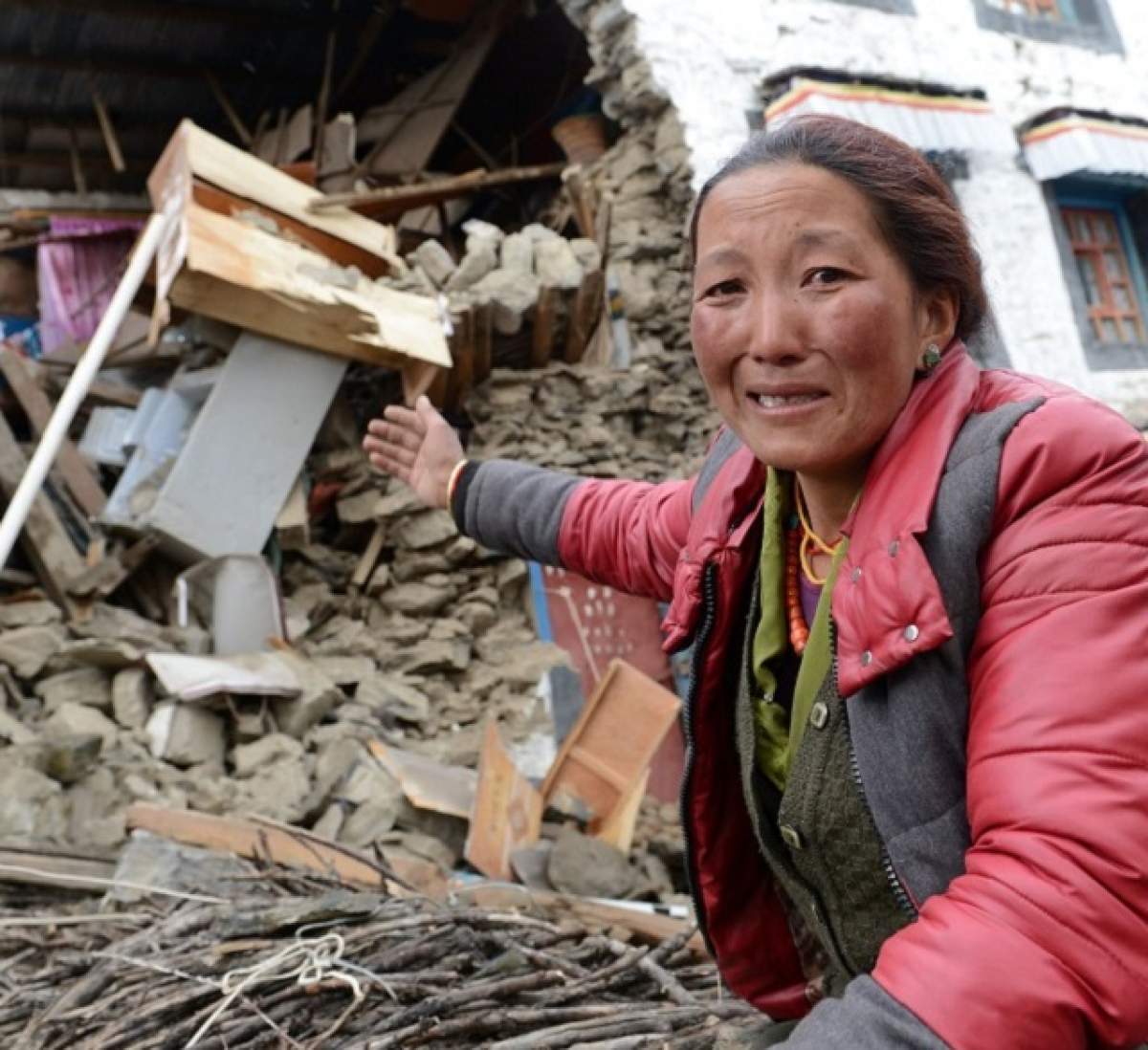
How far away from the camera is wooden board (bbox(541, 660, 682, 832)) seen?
5.36 m

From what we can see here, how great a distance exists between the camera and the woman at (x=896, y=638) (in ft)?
3.04

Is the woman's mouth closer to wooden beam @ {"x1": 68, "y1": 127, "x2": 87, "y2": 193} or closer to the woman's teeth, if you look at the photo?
the woman's teeth

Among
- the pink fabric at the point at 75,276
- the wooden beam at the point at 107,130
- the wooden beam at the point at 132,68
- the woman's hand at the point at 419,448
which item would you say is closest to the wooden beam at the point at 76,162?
the wooden beam at the point at 107,130

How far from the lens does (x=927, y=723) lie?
1146mm

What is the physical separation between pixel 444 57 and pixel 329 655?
24.0 feet

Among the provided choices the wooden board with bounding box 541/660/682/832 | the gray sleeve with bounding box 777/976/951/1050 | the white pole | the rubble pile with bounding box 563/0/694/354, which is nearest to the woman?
the gray sleeve with bounding box 777/976/951/1050

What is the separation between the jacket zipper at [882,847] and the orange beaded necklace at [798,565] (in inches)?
6.0

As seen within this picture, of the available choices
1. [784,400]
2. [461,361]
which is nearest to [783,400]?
[784,400]

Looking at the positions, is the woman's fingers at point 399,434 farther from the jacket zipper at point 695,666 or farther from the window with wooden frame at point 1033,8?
the window with wooden frame at point 1033,8

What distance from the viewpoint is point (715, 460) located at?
1.82m

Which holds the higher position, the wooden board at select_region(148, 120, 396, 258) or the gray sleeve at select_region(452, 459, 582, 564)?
the wooden board at select_region(148, 120, 396, 258)

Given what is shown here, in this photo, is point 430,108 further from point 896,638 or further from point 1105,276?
point 896,638

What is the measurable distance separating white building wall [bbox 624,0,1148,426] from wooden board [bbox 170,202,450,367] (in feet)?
8.15

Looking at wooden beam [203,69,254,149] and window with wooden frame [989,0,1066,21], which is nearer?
window with wooden frame [989,0,1066,21]
